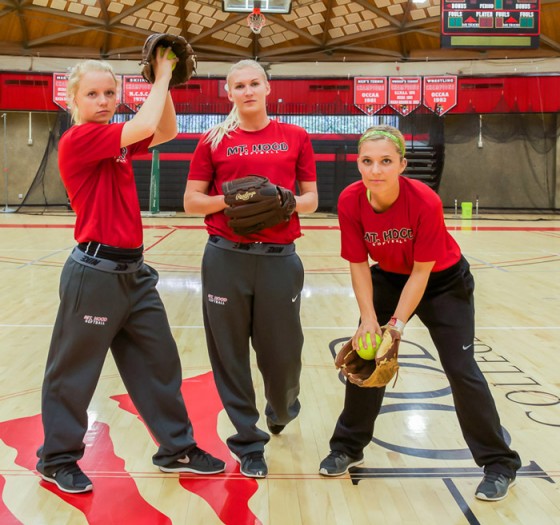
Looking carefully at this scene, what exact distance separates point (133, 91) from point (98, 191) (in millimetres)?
21031

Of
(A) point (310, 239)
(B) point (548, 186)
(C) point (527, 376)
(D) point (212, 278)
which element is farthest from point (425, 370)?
(B) point (548, 186)

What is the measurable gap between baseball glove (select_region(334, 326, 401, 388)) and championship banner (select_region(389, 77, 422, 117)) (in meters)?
21.0

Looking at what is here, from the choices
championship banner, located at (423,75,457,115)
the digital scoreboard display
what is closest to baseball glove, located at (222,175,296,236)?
the digital scoreboard display

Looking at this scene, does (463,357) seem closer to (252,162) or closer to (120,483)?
(252,162)

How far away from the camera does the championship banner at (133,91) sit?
73.6ft

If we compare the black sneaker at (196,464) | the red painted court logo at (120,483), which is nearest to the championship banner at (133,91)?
the red painted court logo at (120,483)


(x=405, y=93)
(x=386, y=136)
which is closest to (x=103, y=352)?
(x=386, y=136)

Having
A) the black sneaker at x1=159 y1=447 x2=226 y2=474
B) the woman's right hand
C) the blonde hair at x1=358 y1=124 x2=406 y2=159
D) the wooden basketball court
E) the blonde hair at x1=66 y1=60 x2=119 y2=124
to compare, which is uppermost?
the blonde hair at x1=66 y1=60 x2=119 y2=124

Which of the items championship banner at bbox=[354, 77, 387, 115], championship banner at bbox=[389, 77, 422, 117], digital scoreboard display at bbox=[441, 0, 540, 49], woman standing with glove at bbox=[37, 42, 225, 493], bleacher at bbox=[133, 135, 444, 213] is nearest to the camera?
woman standing with glove at bbox=[37, 42, 225, 493]

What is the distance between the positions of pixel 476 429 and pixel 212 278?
1284 mm

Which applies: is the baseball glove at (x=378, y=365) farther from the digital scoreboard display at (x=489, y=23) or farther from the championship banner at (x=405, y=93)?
the championship banner at (x=405, y=93)

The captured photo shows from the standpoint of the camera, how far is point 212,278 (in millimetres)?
2932

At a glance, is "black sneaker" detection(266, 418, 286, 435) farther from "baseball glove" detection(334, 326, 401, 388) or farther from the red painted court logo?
"baseball glove" detection(334, 326, 401, 388)

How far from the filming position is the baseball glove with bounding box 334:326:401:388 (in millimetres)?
2645
